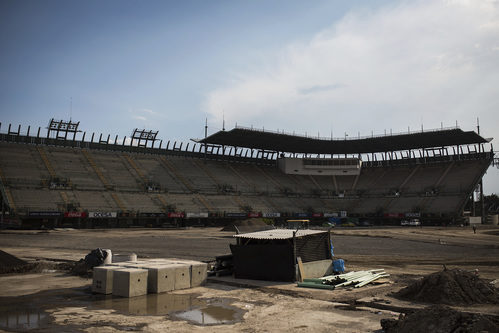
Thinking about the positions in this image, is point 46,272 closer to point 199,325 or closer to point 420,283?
point 199,325

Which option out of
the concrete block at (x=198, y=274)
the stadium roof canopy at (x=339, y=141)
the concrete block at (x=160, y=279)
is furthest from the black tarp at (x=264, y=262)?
the stadium roof canopy at (x=339, y=141)

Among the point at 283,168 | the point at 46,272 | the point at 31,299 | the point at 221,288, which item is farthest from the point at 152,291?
the point at 283,168

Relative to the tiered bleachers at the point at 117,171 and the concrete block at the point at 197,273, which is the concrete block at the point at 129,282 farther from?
the tiered bleachers at the point at 117,171

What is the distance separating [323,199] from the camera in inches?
3327

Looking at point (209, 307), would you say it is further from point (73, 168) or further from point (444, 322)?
point (73, 168)

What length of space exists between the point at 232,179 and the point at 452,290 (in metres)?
69.0

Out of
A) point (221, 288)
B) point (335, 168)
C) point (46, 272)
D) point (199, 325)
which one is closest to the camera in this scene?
point (199, 325)

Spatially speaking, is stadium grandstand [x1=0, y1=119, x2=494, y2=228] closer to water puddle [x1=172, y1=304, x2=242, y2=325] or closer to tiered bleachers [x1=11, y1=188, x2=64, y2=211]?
tiered bleachers [x1=11, y1=188, x2=64, y2=211]

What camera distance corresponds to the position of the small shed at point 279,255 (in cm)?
1504

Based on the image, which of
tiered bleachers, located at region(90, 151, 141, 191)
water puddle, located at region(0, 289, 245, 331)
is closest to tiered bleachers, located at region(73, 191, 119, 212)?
tiered bleachers, located at region(90, 151, 141, 191)

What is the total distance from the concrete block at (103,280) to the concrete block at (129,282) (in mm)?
180

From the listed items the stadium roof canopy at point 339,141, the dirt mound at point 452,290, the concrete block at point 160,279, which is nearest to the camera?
the dirt mound at point 452,290

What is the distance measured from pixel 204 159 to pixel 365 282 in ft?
237

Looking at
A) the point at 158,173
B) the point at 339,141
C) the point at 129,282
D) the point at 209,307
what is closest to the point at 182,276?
the point at 129,282
